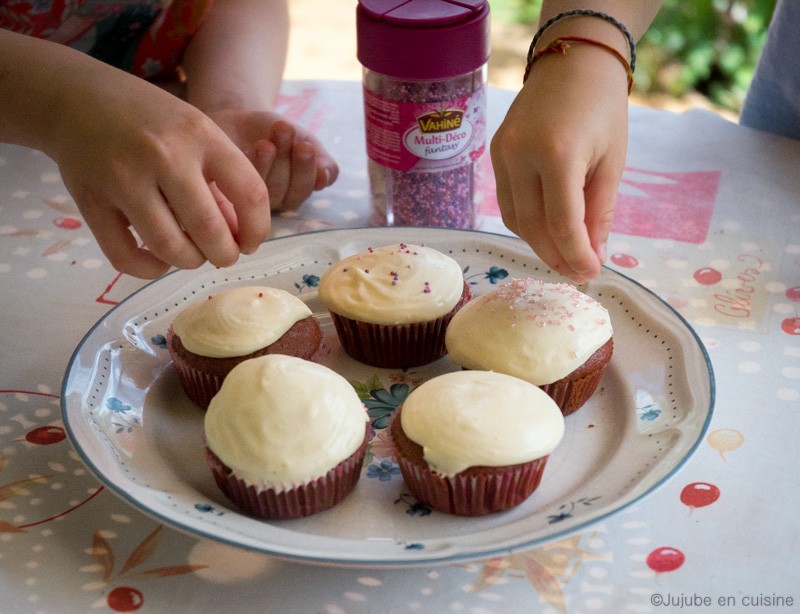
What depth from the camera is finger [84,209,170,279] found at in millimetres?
906

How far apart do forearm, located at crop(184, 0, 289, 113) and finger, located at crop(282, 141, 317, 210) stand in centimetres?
19

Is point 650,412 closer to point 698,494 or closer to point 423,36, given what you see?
point 698,494

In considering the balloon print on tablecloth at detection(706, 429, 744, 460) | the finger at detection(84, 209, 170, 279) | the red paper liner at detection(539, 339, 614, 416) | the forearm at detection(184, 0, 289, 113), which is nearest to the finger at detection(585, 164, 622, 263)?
the red paper liner at detection(539, 339, 614, 416)

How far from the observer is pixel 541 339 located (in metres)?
0.96

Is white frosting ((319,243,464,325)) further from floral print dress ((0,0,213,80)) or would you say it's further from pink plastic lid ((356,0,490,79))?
floral print dress ((0,0,213,80))

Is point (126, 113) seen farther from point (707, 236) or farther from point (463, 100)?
point (707, 236)

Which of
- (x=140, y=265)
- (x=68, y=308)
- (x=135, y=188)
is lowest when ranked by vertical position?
(x=68, y=308)

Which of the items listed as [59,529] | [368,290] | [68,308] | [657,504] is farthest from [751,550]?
[68,308]

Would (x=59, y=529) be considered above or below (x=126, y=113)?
below

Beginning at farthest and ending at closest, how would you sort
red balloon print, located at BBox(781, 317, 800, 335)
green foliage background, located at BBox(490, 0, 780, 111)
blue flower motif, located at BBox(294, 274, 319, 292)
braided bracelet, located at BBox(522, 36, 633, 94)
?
green foliage background, located at BBox(490, 0, 780, 111)
blue flower motif, located at BBox(294, 274, 319, 292)
red balloon print, located at BBox(781, 317, 800, 335)
braided bracelet, located at BBox(522, 36, 633, 94)

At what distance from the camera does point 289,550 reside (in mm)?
728

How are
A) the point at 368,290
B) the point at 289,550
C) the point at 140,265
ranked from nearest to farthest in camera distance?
the point at 289,550 → the point at 140,265 → the point at 368,290

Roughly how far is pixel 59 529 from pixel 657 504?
21.5 inches

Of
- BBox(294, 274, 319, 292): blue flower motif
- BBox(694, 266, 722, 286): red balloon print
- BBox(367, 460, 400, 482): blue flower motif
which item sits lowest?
BBox(367, 460, 400, 482): blue flower motif
